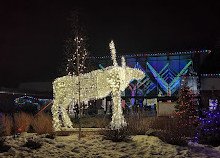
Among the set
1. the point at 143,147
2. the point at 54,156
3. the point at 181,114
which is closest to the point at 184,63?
the point at 181,114

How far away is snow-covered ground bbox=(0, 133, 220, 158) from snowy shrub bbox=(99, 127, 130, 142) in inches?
7.0

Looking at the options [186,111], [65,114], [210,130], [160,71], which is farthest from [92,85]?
[160,71]

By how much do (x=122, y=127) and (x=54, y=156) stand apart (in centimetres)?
329

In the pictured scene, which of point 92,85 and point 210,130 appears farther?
point 92,85

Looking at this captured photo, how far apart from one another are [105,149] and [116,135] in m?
1.06

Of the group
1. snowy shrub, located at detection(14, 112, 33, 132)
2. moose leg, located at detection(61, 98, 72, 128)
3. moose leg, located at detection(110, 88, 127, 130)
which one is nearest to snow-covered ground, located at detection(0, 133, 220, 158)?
moose leg, located at detection(110, 88, 127, 130)

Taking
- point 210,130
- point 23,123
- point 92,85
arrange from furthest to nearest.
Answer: point 23,123, point 92,85, point 210,130

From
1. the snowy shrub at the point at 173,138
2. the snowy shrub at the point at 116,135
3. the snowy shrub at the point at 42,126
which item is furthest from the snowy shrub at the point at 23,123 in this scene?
the snowy shrub at the point at 173,138

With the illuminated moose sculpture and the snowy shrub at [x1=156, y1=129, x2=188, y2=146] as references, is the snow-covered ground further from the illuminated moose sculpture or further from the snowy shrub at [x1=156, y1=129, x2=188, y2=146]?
the illuminated moose sculpture

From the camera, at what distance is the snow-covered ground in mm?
5844

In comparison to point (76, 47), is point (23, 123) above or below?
below

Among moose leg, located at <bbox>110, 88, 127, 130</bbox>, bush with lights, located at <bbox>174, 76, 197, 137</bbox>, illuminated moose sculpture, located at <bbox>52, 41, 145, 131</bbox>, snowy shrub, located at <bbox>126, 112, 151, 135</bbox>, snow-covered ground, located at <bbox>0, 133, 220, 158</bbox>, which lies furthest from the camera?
bush with lights, located at <bbox>174, 76, 197, 137</bbox>

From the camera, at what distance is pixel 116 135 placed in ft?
24.4

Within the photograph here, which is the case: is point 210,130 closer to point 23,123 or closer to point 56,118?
point 56,118
